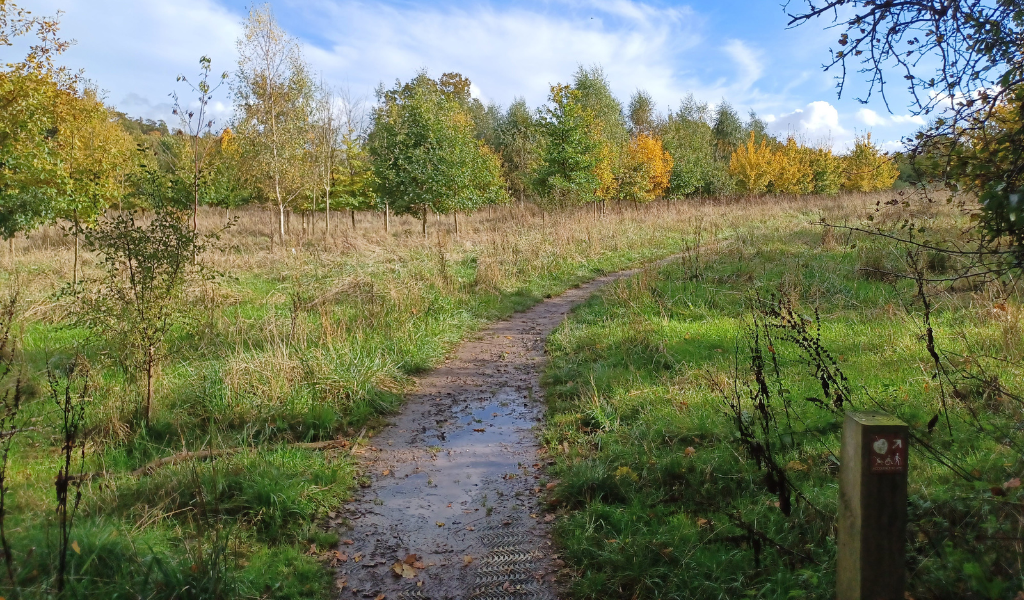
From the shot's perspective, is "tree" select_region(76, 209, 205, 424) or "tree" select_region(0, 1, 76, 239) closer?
"tree" select_region(76, 209, 205, 424)

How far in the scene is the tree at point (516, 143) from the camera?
36938 mm

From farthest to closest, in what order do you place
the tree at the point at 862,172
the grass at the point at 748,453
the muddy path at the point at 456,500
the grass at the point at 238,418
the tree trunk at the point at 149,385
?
1. the tree at the point at 862,172
2. the tree trunk at the point at 149,385
3. the muddy path at the point at 456,500
4. the grass at the point at 238,418
5. the grass at the point at 748,453

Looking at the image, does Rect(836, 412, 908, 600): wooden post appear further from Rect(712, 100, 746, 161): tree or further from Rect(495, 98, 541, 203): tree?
Rect(712, 100, 746, 161): tree

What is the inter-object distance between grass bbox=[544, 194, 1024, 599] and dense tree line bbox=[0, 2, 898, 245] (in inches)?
81.8

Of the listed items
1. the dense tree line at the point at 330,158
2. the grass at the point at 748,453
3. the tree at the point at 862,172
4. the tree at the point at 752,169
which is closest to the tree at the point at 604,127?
the dense tree line at the point at 330,158

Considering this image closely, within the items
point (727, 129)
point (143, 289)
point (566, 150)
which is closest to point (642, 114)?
point (727, 129)

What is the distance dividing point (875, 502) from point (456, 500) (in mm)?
3177

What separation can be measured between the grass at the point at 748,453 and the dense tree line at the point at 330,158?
2.08 meters

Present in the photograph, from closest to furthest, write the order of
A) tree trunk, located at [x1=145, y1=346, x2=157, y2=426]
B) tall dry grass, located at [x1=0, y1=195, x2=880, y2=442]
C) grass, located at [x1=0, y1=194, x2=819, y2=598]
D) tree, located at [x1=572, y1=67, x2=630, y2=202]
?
grass, located at [x1=0, y1=194, x2=819, y2=598] < tree trunk, located at [x1=145, y1=346, x2=157, y2=426] < tall dry grass, located at [x1=0, y1=195, x2=880, y2=442] < tree, located at [x1=572, y1=67, x2=630, y2=202]

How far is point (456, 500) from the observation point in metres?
4.76

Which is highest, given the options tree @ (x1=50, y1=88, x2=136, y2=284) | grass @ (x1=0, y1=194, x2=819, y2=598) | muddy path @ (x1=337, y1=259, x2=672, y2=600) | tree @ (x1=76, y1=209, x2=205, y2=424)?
tree @ (x1=50, y1=88, x2=136, y2=284)

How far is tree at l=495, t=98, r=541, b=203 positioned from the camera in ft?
121

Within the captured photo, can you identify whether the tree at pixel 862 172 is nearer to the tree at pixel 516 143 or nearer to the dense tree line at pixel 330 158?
the dense tree line at pixel 330 158

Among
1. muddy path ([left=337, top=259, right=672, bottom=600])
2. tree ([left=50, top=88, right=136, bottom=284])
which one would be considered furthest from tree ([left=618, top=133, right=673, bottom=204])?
muddy path ([left=337, top=259, right=672, bottom=600])
